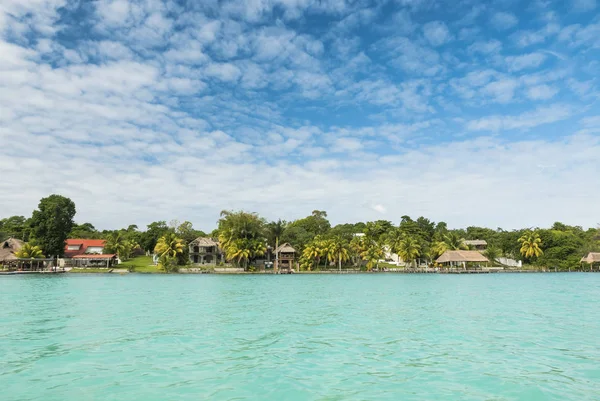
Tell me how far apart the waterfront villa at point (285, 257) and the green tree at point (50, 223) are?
1425 inches

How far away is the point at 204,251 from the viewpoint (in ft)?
252

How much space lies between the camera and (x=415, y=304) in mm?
21938

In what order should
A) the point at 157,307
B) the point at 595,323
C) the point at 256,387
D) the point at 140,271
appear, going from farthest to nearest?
the point at 140,271 < the point at 157,307 < the point at 595,323 < the point at 256,387

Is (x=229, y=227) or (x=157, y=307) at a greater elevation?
(x=229, y=227)

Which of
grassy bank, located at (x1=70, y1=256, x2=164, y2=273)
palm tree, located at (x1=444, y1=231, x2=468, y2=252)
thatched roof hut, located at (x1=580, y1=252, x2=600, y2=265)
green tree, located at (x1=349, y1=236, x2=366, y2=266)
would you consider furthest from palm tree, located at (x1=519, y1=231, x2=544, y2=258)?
grassy bank, located at (x1=70, y1=256, x2=164, y2=273)

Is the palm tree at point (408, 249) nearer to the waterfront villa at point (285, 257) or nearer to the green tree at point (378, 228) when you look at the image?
the green tree at point (378, 228)

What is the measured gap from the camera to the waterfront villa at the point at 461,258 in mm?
69750

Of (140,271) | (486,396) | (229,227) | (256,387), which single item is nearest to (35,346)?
(256,387)

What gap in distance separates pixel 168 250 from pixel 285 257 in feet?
70.2

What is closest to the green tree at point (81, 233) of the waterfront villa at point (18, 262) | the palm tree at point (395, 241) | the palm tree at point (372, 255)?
the waterfront villa at point (18, 262)

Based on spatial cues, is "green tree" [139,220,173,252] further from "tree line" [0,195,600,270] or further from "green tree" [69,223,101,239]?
"green tree" [69,223,101,239]

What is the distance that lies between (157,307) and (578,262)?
7633cm

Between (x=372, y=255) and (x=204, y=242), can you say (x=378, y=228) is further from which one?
(x=204, y=242)

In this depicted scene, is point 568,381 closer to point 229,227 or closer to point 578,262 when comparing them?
point 229,227
